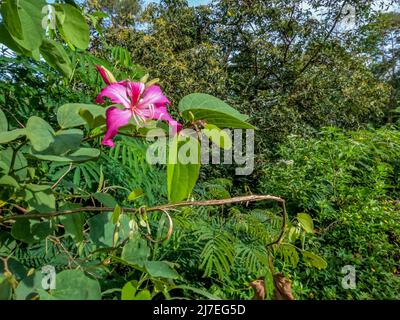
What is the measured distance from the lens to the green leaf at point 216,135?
0.29 m

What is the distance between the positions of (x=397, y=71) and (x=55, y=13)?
9.23 m

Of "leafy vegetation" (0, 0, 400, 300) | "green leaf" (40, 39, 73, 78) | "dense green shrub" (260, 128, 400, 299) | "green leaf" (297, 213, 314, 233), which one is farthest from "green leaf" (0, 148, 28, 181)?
"dense green shrub" (260, 128, 400, 299)

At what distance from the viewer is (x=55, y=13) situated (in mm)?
329

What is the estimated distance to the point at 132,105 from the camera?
0.32 m

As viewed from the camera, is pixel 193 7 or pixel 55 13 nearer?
pixel 55 13

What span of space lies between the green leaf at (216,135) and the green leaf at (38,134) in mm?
137

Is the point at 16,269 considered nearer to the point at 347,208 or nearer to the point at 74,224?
the point at 74,224

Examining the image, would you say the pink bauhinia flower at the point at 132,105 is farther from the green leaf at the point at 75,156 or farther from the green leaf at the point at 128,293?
the green leaf at the point at 128,293

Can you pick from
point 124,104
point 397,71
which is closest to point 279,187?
point 124,104

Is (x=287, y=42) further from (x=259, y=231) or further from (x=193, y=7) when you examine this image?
(x=259, y=231)

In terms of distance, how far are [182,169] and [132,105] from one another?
9 centimetres

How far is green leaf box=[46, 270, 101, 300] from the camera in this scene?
0.93 feet

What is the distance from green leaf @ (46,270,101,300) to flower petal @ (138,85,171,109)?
0.16m

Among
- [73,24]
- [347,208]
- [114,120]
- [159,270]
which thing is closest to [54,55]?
[73,24]
